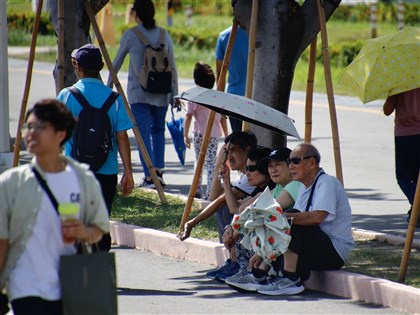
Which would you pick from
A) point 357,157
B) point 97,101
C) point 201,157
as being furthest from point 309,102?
point 357,157

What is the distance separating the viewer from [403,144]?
33.4ft

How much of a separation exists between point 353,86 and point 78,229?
16.1ft

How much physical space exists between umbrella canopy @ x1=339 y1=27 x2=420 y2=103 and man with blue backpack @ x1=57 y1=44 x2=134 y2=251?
2382 mm

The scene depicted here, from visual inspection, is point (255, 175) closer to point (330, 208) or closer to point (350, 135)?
point (330, 208)

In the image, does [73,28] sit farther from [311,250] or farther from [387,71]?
[311,250]

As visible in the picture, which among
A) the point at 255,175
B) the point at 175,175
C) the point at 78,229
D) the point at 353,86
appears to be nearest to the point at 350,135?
the point at 175,175

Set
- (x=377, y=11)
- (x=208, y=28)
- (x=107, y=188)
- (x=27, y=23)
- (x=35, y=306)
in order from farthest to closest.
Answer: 1. (x=377, y=11)
2. (x=208, y=28)
3. (x=27, y=23)
4. (x=107, y=188)
5. (x=35, y=306)

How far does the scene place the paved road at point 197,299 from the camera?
24.3 feet

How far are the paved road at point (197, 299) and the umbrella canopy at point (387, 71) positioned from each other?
1.96 metres

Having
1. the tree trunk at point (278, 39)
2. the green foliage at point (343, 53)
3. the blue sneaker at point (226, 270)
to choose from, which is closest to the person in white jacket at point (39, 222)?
the blue sneaker at point (226, 270)

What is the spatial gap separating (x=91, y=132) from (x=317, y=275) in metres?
1.87

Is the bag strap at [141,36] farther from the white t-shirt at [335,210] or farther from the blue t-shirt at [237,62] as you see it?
the white t-shirt at [335,210]

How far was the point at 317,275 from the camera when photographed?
8.11 metres

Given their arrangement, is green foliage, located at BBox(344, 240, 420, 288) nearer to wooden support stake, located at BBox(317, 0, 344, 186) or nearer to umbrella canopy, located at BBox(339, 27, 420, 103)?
wooden support stake, located at BBox(317, 0, 344, 186)
